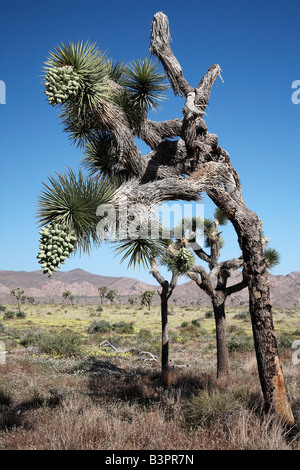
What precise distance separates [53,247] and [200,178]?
9.44 feet

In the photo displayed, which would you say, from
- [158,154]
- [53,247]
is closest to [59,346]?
[158,154]

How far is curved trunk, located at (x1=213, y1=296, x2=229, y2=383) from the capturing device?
36.0 feet

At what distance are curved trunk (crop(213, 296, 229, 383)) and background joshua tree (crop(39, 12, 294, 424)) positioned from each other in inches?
213

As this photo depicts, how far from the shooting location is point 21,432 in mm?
5648

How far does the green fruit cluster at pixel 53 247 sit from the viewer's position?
4.80m

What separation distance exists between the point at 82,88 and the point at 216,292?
7648 mm

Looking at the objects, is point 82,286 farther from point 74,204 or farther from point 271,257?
point 74,204

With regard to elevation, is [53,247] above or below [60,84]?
below

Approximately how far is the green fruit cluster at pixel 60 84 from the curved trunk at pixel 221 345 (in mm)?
7882

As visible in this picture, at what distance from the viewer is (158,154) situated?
296 inches

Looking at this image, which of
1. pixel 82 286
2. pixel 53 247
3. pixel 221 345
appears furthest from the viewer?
pixel 82 286

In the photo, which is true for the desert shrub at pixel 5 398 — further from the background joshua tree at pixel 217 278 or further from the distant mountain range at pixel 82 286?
the distant mountain range at pixel 82 286
